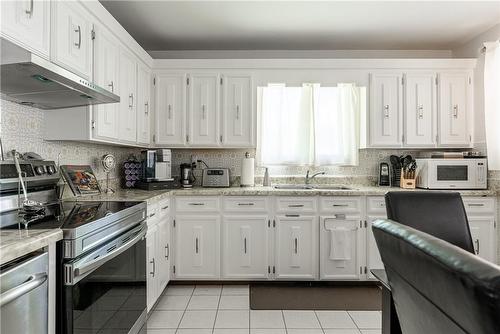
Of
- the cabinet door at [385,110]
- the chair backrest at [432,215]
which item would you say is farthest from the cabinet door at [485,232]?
the chair backrest at [432,215]

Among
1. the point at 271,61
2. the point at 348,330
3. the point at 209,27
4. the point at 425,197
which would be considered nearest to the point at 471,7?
the point at 271,61

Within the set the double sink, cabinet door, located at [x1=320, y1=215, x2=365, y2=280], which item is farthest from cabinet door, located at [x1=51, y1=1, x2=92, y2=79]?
cabinet door, located at [x1=320, y1=215, x2=365, y2=280]

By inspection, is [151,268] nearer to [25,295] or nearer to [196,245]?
[196,245]

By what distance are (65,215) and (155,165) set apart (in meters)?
1.53

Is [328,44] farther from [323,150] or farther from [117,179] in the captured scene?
[117,179]

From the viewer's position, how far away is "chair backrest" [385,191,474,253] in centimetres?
165

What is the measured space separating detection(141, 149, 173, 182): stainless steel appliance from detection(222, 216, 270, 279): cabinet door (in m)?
0.82

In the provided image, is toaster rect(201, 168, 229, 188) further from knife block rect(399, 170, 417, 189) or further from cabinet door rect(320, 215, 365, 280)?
knife block rect(399, 170, 417, 189)

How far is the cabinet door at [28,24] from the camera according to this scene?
54.5 inches

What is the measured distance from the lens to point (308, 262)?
3018 mm

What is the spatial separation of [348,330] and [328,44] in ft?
9.53

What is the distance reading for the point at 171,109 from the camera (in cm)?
333

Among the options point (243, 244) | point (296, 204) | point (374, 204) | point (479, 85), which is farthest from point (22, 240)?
point (479, 85)

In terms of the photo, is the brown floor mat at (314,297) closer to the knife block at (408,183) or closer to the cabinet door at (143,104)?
the knife block at (408,183)
